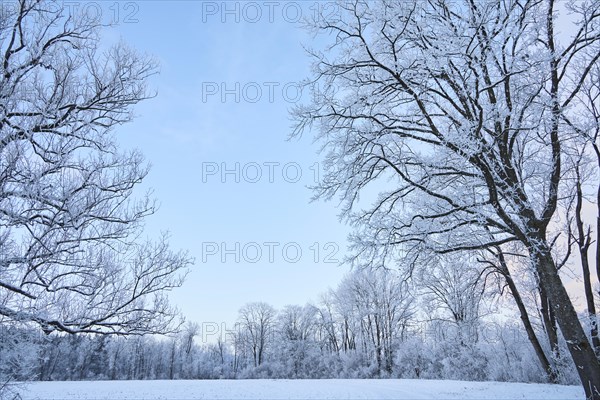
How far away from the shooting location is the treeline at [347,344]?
Result: 1077cm

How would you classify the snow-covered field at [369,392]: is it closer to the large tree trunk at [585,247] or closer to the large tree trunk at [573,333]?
the large tree trunk at [585,247]

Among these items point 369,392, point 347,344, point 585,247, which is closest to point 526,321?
point 585,247

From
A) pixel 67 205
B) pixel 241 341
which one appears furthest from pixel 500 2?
pixel 241 341

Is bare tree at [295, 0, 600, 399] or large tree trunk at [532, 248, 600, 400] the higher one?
bare tree at [295, 0, 600, 399]

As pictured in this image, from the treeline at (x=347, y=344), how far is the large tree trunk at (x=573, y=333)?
2796 mm

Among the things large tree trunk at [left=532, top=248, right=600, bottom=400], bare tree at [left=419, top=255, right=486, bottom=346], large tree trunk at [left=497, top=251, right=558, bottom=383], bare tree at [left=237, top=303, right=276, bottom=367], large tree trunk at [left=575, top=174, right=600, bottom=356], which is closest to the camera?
large tree trunk at [left=532, top=248, right=600, bottom=400]

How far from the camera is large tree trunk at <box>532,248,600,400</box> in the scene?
6.00 m

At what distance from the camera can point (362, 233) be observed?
763cm

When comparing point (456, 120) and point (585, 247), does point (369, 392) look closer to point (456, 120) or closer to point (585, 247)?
point (585, 247)

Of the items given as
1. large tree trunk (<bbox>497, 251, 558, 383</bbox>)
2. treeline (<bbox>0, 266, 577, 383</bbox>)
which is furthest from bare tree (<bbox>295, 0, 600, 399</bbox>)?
large tree trunk (<bbox>497, 251, 558, 383</bbox>)

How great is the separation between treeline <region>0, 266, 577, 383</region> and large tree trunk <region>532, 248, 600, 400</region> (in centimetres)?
280

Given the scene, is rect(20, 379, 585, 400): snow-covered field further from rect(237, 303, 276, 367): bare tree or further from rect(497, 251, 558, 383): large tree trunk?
rect(237, 303, 276, 367): bare tree

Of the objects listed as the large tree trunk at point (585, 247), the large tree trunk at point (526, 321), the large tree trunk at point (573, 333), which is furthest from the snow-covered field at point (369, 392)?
the large tree trunk at point (573, 333)

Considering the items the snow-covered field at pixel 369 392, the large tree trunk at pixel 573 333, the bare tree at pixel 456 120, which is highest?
the bare tree at pixel 456 120
